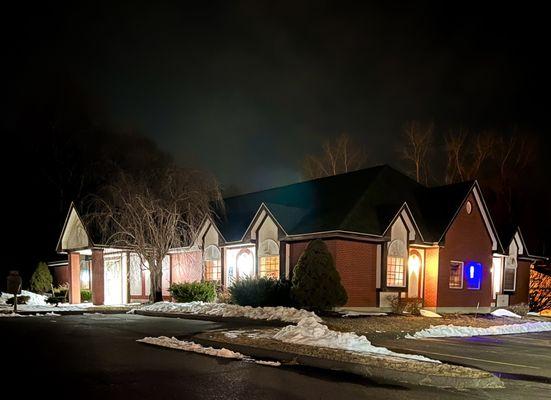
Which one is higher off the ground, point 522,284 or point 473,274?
point 473,274

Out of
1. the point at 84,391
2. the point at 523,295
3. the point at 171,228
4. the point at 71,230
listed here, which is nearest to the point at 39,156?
the point at 71,230

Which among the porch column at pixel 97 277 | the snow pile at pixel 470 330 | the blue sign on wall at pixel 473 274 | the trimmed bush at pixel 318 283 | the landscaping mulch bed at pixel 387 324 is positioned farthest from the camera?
the porch column at pixel 97 277

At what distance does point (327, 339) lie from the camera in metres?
12.4

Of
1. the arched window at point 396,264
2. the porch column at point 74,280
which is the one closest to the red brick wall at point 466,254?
the arched window at point 396,264

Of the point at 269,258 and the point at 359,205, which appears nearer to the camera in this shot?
the point at 359,205

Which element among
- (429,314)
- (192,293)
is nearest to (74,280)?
(192,293)

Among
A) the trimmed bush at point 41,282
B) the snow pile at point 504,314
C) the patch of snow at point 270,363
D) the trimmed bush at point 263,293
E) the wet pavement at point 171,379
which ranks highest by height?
the wet pavement at point 171,379

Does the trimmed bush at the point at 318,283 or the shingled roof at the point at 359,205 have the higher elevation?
the shingled roof at the point at 359,205

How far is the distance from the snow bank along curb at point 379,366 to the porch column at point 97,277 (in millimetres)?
19464

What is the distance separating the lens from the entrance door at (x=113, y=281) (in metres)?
33.4

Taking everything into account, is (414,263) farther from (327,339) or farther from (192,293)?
(327,339)

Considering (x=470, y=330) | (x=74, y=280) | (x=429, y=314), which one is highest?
(x=470, y=330)

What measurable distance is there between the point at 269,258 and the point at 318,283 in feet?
18.3

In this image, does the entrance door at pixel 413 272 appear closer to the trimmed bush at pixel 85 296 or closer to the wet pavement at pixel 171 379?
the wet pavement at pixel 171 379
